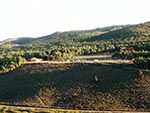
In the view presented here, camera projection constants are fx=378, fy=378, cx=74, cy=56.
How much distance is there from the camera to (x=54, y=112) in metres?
82.6

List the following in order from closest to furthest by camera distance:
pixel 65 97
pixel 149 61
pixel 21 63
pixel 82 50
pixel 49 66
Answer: pixel 65 97
pixel 149 61
pixel 49 66
pixel 21 63
pixel 82 50

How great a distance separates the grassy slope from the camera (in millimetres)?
89312

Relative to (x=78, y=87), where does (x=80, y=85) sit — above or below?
above

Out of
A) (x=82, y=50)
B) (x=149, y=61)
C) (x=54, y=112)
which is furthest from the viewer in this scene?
(x=82, y=50)

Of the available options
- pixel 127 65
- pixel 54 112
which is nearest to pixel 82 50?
pixel 127 65

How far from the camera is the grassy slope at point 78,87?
89312 millimetres

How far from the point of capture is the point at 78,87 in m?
98.5

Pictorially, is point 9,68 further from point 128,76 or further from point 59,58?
point 128,76

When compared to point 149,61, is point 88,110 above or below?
below

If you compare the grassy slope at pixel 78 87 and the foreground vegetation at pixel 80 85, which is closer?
the grassy slope at pixel 78 87

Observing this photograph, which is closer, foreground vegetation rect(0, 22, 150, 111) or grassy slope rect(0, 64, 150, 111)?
grassy slope rect(0, 64, 150, 111)

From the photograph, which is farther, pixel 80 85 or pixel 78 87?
pixel 80 85

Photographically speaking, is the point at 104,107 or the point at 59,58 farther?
the point at 59,58

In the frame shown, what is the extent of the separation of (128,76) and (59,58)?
4080 cm
